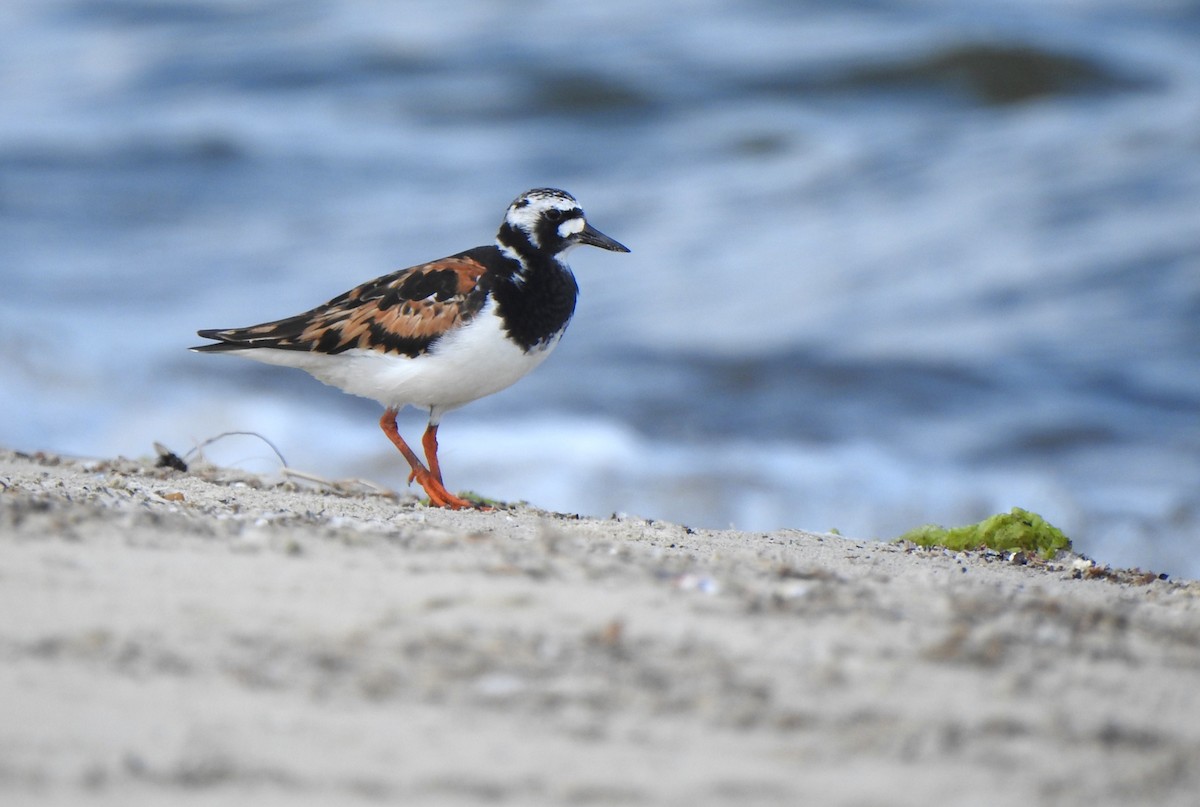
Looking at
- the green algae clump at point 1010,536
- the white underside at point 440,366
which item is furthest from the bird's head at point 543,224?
the green algae clump at point 1010,536

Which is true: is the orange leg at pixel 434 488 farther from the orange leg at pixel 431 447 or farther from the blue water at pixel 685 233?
the blue water at pixel 685 233

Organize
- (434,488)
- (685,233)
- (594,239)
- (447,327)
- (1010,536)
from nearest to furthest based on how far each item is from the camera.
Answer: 1. (1010,536)
2. (447,327)
3. (434,488)
4. (594,239)
5. (685,233)

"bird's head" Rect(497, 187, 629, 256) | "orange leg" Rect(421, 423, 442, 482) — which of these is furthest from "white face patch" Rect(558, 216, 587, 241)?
"orange leg" Rect(421, 423, 442, 482)

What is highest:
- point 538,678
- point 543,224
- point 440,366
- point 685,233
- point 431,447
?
point 685,233

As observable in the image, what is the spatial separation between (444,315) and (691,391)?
198 inches

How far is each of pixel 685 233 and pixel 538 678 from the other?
11.0 m

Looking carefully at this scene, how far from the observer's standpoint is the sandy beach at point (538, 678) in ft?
7.88

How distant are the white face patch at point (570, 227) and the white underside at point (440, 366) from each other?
0.47 metres

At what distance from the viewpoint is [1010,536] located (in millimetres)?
5203

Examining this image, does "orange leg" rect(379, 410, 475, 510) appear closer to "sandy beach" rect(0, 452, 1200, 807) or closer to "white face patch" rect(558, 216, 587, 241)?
"white face patch" rect(558, 216, 587, 241)

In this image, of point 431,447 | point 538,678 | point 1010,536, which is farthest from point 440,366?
point 538,678

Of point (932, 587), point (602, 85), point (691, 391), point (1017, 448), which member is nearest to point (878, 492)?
point (1017, 448)

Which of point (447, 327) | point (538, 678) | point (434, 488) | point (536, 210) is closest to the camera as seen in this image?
point (538, 678)

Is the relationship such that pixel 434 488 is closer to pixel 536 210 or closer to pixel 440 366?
pixel 440 366
